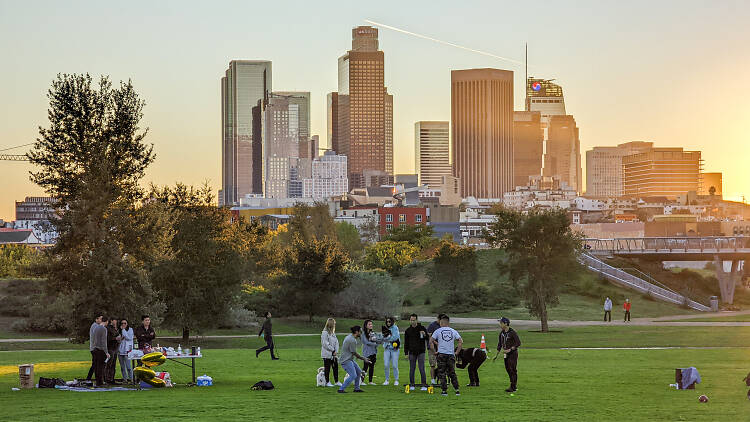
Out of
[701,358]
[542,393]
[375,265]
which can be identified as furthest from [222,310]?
[375,265]

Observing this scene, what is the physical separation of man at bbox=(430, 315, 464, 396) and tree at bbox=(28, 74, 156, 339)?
52.6 feet

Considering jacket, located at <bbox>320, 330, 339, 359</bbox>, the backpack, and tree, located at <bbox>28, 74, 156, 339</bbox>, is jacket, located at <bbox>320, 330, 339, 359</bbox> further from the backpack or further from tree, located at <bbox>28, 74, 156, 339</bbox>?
tree, located at <bbox>28, 74, 156, 339</bbox>

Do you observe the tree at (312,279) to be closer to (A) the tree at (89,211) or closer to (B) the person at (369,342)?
(A) the tree at (89,211)

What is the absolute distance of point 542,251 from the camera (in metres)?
67.2

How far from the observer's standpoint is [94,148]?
41.7 m

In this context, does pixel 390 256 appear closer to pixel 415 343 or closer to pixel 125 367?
pixel 125 367

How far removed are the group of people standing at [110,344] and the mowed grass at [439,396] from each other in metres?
1.44

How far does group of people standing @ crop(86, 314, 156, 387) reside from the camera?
3020 centimetres

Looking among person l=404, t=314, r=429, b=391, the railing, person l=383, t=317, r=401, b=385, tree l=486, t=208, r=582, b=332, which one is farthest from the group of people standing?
the railing

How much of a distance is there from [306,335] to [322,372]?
32.8m

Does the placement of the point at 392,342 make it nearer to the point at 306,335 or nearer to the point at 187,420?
the point at 187,420

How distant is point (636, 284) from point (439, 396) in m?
84.4

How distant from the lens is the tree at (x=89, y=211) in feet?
131

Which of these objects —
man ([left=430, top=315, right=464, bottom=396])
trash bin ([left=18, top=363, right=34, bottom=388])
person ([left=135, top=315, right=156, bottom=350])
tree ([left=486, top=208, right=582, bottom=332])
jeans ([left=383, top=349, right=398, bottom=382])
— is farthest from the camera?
tree ([left=486, top=208, right=582, bottom=332])
